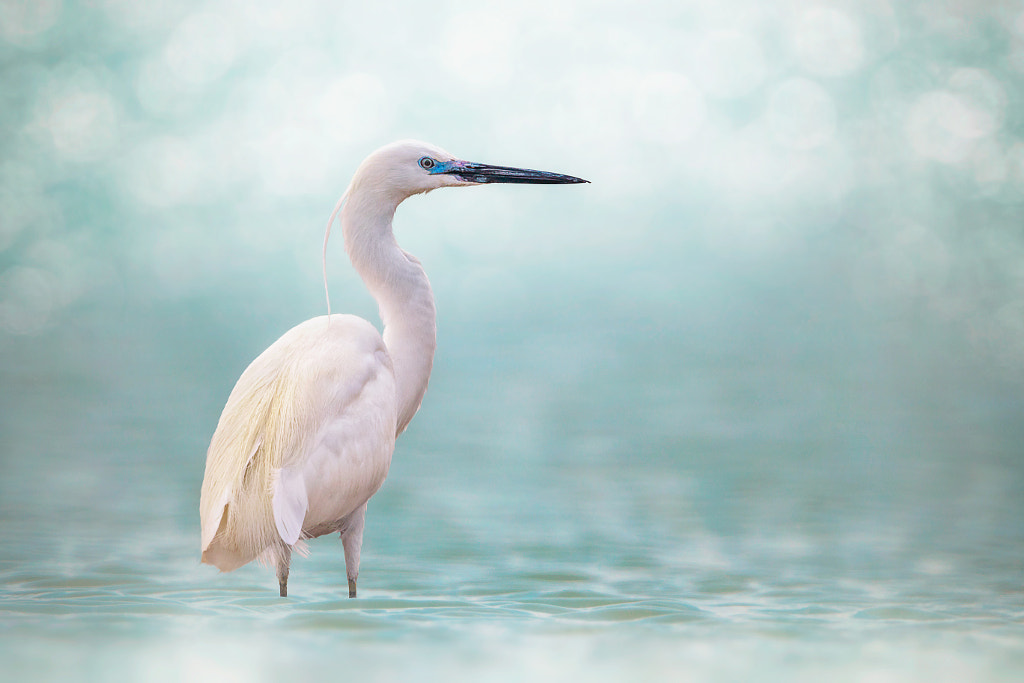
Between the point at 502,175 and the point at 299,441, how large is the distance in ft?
2.99

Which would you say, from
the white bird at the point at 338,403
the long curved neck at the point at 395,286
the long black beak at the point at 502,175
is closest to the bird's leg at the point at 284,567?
the white bird at the point at 338,403

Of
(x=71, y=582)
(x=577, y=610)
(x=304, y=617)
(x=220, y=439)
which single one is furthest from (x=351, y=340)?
(x=71, y=582)

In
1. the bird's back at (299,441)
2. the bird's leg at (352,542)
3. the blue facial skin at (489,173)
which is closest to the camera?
the bird's back at (299,441)

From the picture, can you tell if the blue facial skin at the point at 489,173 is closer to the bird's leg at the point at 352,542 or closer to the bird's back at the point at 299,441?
the bird's back at the point at 299,441

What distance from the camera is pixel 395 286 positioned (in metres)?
2.94

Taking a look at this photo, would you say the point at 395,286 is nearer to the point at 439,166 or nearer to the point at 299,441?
the point at 439,166

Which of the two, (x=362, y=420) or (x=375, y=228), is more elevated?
(x=375, y=228)

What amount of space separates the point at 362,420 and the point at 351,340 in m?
0.21

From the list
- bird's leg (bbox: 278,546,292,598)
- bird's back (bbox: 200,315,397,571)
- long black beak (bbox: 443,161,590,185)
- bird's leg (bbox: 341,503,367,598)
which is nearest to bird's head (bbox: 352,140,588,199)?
long black beak (bbox: 443,161,590,185)

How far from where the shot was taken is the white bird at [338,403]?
8.80ft

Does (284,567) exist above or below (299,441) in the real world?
below

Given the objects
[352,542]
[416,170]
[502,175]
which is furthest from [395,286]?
[352,542]

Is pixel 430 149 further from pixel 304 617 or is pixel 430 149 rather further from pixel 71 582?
pixel 71 582

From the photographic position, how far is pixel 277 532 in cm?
266
